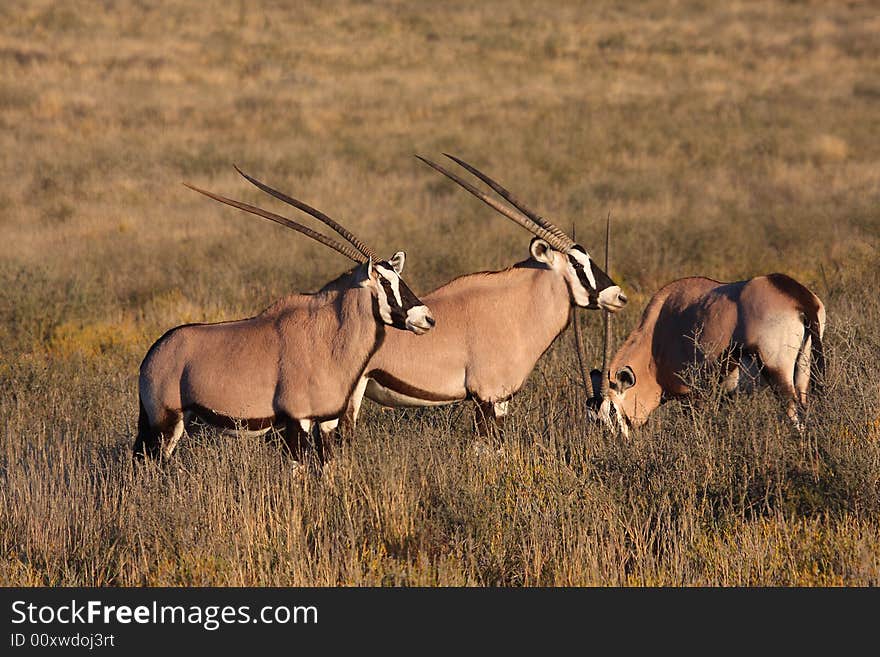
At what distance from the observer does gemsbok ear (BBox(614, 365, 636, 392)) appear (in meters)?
7.28

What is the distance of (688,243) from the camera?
15758 millimetres

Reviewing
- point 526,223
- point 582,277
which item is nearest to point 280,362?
point 526,223

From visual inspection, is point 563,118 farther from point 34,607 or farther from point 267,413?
point 34,607

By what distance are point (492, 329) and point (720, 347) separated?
148cm

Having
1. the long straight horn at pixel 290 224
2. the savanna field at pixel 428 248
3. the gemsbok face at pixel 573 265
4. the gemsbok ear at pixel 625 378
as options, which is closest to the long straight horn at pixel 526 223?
the gemsbok face at pixel 573 265

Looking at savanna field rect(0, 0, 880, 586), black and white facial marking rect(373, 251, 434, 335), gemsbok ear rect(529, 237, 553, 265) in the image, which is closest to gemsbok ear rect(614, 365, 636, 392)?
savanna field rect(0, 0, 880, 586)

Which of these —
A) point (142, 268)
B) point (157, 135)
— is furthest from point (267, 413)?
point (157, 135)

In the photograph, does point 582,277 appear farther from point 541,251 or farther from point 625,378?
point 625,378

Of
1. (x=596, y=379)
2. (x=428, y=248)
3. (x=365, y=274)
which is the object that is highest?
(x=428, y=248)

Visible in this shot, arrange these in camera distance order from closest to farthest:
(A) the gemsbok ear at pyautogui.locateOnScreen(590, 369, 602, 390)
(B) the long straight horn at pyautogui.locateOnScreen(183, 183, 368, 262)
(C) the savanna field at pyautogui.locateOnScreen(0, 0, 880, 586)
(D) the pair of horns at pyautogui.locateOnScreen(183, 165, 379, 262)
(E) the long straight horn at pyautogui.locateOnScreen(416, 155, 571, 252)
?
(C) the savanna field at pyautogui.locateOnScreen(0, 0, 880, 586) < (B) the long straight horn at pyautogui.locateOnScreen(183, 183, 368, 262) < (D) the pair of horns at pyautogui.locateOnScreen(183, 165, 379, 262) < (E) the long straight horn at pyautogui.locateOnScreen(416, 155, 571, 252) < (A) the gemsbok ear at pyautogui.locateOnScreen(590, 369, 602, 390)

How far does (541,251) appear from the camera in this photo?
277 inches

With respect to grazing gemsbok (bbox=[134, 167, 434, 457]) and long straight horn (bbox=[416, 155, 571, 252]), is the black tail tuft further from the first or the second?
grazing gemsbok (bbox=[134, 167, 434, 457])

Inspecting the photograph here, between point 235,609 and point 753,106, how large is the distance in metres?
27.6

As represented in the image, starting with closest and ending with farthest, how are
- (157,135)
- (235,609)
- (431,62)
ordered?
(235,609)
(157,135)
(431,62)
